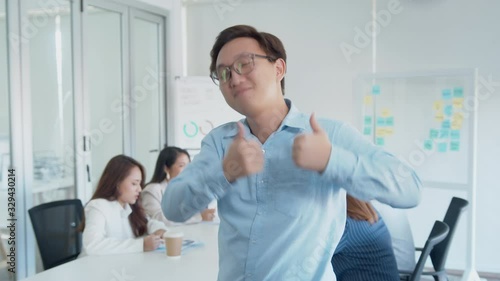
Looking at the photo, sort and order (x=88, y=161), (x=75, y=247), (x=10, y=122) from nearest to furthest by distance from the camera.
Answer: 1. (x=75, y=247)
2. (x=10, y=122)
3. (x=88, y=161)

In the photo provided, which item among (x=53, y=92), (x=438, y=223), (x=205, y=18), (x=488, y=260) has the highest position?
(x=205, y=18)

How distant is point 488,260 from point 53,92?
4404 mm

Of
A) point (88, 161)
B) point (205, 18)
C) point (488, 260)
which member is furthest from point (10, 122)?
point (488, 260)

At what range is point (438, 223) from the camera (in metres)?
2.52

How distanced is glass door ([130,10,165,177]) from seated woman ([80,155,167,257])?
237cm

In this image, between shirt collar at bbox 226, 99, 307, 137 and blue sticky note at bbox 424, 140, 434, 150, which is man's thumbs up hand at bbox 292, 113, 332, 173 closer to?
shirt collar at bbox 226, 99, 307, 137

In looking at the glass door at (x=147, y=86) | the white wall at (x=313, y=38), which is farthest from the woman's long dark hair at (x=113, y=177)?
the white wall at (x=313, y=38)

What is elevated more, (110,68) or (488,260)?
(110,68)

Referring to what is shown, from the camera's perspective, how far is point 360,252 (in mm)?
1926

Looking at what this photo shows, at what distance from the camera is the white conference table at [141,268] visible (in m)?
1.99

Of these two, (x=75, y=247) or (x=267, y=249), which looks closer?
(x=267, y=249)

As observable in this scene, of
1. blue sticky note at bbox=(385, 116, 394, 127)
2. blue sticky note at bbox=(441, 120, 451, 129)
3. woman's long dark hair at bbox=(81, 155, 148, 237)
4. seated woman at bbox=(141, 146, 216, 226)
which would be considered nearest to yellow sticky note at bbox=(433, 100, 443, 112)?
blue sticky note at bbox=(441, 120, 451, 129)

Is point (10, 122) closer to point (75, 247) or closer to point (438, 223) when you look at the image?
point (75, 247)

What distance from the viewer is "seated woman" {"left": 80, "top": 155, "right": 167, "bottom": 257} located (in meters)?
2.37
